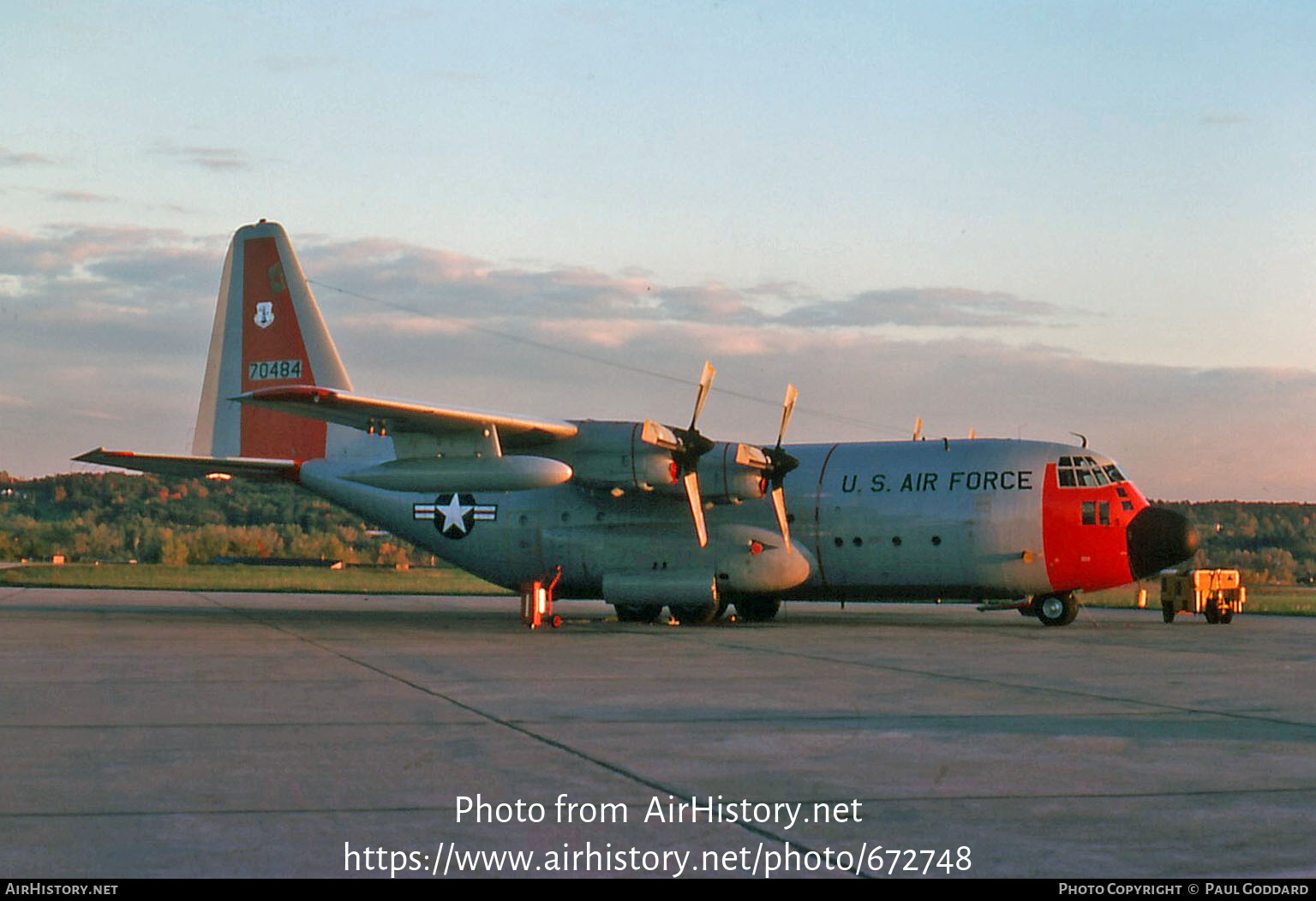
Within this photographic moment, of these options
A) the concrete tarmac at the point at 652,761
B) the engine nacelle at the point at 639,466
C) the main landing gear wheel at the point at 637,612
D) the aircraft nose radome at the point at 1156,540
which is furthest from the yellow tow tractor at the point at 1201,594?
the main landing gear wheel at the point at 637,612

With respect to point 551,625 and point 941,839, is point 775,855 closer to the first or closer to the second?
point 941,839

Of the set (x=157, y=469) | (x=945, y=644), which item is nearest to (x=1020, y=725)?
(x=945, y=644)

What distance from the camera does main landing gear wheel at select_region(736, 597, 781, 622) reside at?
2759cm

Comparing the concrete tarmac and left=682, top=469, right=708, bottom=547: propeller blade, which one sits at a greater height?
left=682, top=469, right=708, bottom=547: propeller blade

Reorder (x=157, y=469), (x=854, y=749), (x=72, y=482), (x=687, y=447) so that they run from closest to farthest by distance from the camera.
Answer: (x=854, y=749) < (x=687, y=447) < (x=157, y=469) < (x=72, y=482)

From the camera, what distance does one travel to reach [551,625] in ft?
83.4

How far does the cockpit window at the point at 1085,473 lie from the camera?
79.3 feet

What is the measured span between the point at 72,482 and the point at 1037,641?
104m

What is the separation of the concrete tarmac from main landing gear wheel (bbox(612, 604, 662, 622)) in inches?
Answer: 282

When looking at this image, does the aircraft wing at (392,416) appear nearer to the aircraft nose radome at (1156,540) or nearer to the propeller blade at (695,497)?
the propeller blade at (695,497)

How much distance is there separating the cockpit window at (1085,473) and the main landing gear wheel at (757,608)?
6479mm

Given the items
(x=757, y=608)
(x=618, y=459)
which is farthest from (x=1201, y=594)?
(x=618, y=459)

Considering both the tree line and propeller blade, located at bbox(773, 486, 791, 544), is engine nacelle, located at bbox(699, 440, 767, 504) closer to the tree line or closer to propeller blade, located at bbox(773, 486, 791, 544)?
propeller blade, located at bbox(773, 486, 791, 544)

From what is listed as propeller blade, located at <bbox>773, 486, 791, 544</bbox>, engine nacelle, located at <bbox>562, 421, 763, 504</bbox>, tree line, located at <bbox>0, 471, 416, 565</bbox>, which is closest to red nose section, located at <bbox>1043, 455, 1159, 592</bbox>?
propeller blade, located at <bbox>773, 486, 791, 544</bbox>
